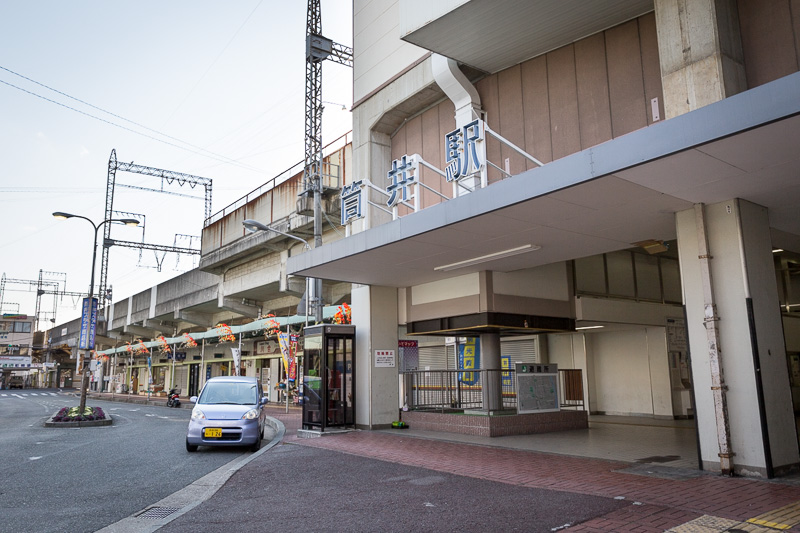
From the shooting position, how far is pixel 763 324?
26.4ft

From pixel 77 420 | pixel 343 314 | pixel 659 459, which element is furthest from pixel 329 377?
pixel 77 420

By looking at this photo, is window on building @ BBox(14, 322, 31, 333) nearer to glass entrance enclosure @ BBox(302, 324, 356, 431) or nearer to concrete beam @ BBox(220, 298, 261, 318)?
concrete beam @ BBox(220, 298, 261, 318)

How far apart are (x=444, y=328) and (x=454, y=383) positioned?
69.2 inches

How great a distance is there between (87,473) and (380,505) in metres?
5.65

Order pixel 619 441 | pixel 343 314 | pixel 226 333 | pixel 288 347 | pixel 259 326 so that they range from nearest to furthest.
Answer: pixel 619 441 < pixel 343 314 < pixel 288 347 < pixel 259 326 < pixel 226 333

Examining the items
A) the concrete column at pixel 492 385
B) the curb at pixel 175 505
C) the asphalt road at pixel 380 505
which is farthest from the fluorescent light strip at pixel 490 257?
the curb at pixel 175 505

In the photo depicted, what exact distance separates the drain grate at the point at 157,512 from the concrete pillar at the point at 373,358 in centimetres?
879

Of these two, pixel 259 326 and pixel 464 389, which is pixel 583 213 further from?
pixel 259 326

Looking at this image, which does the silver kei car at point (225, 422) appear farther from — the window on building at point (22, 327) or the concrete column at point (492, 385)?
the window on building at point (22, 327)

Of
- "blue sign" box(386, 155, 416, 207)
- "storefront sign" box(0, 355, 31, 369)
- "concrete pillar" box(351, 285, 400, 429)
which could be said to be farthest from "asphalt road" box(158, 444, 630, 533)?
"storefront sign" box(0, 355, 31, 369)

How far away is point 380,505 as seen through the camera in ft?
21.9

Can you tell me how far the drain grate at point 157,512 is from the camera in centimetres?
641

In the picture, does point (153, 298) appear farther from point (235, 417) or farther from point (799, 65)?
point (799, 65)

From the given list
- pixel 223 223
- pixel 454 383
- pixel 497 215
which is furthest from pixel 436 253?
pixel 223 223
